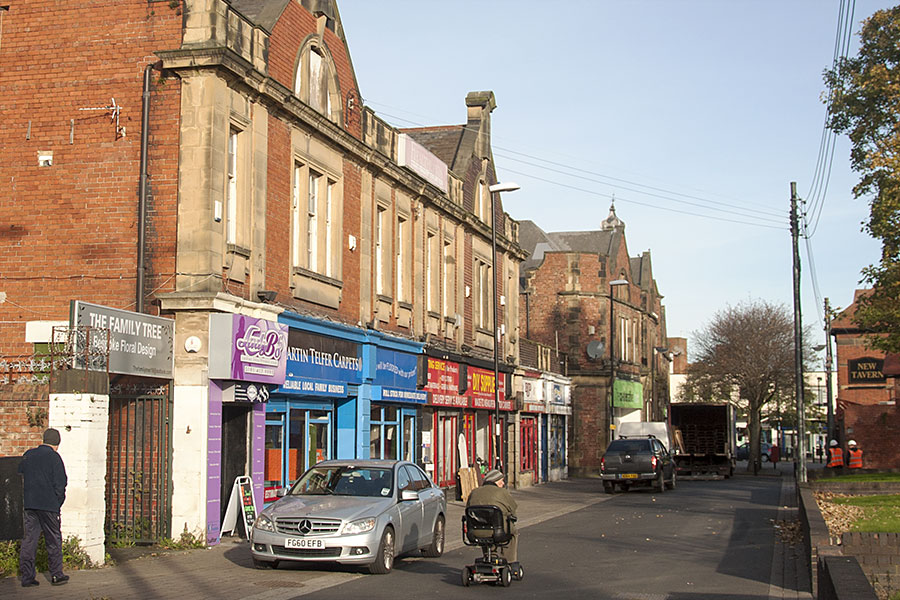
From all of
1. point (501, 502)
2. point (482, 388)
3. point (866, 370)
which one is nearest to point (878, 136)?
point (482, 388)

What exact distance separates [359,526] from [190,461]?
4.51m

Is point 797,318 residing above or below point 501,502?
above

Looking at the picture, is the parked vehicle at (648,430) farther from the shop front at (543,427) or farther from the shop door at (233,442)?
the shop door at (233,442)

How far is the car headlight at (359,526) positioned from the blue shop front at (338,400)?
21.3 feet

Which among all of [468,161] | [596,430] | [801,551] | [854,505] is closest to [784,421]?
[596,430]

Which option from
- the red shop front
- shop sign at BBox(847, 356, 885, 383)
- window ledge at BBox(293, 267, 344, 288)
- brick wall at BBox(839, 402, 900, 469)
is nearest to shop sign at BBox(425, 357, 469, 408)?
the red shop front

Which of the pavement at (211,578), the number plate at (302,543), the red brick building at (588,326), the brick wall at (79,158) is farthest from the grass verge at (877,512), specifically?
the red brick building at (588,326)

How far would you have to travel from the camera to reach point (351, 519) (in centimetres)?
1320

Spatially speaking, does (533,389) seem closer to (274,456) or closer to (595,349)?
(595,349)

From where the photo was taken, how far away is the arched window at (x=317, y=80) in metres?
21.6

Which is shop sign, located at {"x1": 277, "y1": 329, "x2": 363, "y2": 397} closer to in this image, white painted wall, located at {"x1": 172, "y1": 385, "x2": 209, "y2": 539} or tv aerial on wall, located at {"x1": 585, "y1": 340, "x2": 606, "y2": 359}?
white painted wall, located at {"x1": 172, "y1": 385, "x2": 209, "y2": 539}

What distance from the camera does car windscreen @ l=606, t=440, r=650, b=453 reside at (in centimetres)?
3434

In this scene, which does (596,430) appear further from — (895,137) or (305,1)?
(305,1)

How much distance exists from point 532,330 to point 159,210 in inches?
1407
